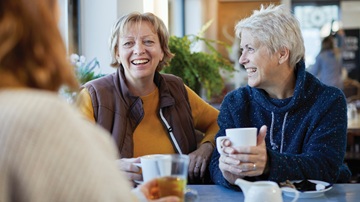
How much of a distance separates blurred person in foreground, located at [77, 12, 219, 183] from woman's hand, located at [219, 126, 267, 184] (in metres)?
0.44

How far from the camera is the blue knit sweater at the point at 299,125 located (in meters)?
1.99

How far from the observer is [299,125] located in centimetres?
216

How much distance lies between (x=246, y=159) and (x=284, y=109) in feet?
1.26

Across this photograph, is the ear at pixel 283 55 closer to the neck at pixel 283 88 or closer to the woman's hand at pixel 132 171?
the neck at pixel 283 88

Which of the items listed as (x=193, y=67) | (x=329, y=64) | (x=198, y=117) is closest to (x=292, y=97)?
(x=198, y=117)

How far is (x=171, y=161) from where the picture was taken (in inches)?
47.9

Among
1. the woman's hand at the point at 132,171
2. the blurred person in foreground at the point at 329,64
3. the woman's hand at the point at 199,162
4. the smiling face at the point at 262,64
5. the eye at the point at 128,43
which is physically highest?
the eye at the point at 128,43

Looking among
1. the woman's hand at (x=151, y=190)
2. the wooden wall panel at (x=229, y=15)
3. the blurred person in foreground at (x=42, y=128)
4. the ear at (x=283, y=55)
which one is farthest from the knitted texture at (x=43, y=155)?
the wooden wall panel at (x=229, y=15)

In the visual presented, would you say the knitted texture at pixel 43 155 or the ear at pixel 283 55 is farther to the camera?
the ear at pixel 283 55

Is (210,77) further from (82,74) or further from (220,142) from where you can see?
(220,142)

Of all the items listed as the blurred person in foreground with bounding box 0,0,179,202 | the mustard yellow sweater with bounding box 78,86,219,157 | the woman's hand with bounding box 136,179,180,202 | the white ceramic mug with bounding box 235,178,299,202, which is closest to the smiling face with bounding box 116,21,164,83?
the mustard yellow sweater with bounding box 78,86,219,157

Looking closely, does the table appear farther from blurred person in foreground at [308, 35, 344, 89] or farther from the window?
the window

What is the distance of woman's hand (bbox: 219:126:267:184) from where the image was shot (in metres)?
1.84

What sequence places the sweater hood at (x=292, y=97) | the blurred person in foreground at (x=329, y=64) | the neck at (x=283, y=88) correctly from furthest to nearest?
the blurred person in foreground at (x=329, y=64), the neck at (x=283, y=88), the sweater hood at (x=292, y=97)
